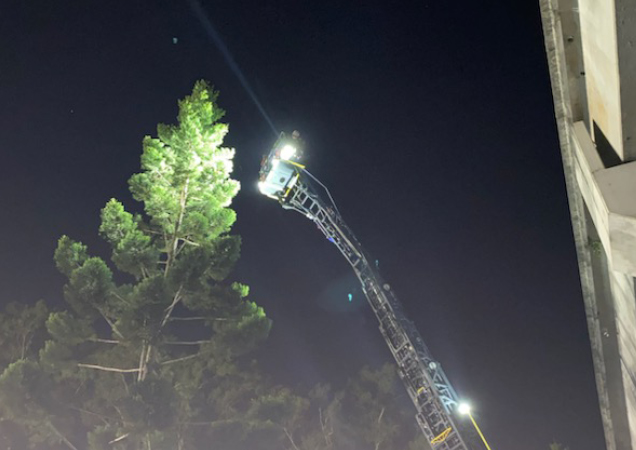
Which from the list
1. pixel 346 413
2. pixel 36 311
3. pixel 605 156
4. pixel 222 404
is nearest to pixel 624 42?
pixel 605 156

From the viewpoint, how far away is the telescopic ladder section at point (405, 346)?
10.7 metres

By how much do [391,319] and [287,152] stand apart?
17.8ft

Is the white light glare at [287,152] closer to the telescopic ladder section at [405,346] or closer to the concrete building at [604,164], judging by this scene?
the telescopic ladder section at [405,346]

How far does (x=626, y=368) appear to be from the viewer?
4961 mm

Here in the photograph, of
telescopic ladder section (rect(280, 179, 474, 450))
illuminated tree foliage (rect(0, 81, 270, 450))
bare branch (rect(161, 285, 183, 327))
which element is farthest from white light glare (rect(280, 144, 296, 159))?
bare branch (rect(161, 285, 183, 327))

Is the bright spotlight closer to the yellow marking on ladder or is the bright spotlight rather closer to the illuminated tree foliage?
the yellow marking on ladder

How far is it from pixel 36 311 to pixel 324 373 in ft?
50.6

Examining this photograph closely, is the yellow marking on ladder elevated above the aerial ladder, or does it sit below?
below

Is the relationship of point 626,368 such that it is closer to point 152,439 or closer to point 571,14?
point 571,14

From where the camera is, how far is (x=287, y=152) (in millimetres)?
12000

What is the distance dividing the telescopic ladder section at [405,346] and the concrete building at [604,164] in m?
5.14

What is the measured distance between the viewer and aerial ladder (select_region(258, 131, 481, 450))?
10672mm

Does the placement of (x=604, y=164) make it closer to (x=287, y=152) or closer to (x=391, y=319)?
(x=391, y=319)

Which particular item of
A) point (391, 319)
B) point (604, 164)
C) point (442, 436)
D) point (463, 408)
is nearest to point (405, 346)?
point (391, 319)
